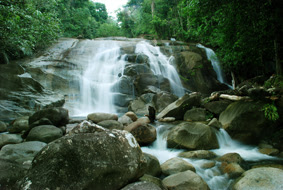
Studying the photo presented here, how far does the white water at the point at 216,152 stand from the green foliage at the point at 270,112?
3.33ft

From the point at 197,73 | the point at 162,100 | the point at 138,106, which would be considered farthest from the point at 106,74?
the point at 197,73

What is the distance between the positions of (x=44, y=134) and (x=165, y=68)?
41.8 ft

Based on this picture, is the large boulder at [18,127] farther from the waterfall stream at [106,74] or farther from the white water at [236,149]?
the white water at [236,149]

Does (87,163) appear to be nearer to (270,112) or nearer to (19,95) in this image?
(270,112)

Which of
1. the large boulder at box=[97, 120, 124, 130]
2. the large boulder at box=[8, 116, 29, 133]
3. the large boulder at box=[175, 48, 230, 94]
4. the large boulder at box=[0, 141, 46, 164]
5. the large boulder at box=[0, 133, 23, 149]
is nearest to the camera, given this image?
the large boulder at box=[0, 141, 46, 164]

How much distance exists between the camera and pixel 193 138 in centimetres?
514

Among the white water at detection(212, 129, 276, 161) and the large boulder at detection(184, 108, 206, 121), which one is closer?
the white water at detection(212, 129, 276, 161)

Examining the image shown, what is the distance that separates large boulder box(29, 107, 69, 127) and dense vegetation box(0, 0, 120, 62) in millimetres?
3817

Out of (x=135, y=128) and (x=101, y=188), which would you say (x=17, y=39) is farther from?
(x=101, y=188)

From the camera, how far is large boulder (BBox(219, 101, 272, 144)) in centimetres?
543

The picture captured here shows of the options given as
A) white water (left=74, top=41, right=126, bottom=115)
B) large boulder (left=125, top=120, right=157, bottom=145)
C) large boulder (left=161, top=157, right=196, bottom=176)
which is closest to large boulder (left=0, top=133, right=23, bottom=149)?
large boulder (left=125, top=120, right=157, bottom=145)

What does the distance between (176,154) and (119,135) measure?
3124 mm

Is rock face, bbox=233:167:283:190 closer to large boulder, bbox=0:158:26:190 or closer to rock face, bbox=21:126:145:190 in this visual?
rock face, bbox=21:126:145:190

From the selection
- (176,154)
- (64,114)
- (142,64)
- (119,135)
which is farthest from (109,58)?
(119,135)
